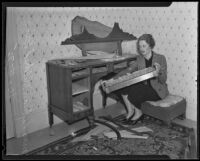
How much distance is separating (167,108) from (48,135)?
0.96m

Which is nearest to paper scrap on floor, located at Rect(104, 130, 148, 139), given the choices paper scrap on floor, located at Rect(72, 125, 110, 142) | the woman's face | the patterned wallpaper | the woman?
paper scrap on floor, located at Rect(72, 125, 110, 142)

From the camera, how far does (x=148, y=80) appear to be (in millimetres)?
1727

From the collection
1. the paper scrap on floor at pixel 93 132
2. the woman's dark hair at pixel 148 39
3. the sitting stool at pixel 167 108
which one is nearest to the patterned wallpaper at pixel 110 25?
the woman's dark hair at pixel 148 39

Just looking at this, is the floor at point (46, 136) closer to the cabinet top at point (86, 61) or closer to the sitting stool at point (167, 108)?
the sitting stool at point (167, 108)

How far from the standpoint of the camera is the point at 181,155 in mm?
1817

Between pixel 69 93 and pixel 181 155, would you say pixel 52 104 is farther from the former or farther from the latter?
pixel 181 155

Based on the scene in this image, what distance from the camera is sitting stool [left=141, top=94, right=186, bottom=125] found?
1918 mm

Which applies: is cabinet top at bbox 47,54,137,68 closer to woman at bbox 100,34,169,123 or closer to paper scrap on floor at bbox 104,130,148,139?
woman at bbox 100,34,169,123

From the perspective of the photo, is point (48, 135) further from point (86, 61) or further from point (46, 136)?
point (86, 61)

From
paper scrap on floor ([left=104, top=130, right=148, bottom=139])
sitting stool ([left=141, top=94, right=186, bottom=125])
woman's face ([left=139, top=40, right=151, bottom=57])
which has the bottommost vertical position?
paper scrap on floor ([left=104, top=130, right=148, bottom=139])

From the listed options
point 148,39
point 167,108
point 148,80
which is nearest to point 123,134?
point 167,108

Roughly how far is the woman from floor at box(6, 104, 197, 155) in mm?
142

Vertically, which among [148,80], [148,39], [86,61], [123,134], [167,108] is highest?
[148,39]

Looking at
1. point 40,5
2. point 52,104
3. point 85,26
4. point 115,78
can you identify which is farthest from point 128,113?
Result: point 40,5
